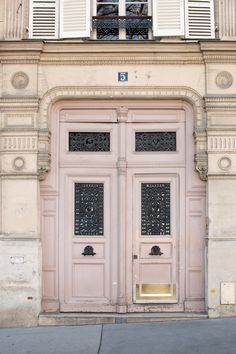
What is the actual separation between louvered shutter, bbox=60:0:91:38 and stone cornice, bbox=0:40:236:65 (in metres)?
0.19

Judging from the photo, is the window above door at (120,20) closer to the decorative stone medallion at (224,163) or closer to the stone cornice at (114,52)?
the stone cornice at (114,52)

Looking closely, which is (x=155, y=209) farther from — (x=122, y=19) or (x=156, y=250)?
(x=122, y=19)

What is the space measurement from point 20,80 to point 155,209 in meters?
2.78

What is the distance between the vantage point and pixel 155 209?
8188 mm

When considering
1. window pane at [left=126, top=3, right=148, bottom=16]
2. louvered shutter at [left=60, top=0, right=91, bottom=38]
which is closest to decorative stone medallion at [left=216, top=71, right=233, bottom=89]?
window pane at [left=126, top=3, right=148, bottom=16]

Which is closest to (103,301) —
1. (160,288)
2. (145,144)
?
(160,288)

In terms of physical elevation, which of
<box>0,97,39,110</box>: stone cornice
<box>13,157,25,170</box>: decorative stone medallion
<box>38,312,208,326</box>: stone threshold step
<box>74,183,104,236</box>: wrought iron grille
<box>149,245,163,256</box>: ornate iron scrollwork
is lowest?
<box>38,312,208,326</box>: stone threshold step

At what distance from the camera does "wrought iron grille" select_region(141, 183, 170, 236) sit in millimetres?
8164

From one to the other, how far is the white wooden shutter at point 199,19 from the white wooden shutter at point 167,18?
0.12 meters

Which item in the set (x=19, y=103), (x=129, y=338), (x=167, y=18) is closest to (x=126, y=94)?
(x=167, y=18)

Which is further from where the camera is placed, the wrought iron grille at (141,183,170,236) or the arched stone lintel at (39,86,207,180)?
the wrought iron grille at (141,183,170,236)

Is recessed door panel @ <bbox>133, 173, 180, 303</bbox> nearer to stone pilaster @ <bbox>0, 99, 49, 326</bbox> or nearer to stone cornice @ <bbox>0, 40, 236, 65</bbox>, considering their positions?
stone pilaster @ <bbox>0, 99, 49, 326</bbox>

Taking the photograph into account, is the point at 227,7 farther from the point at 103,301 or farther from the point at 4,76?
the point at 103,301

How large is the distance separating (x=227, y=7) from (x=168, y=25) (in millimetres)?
933
